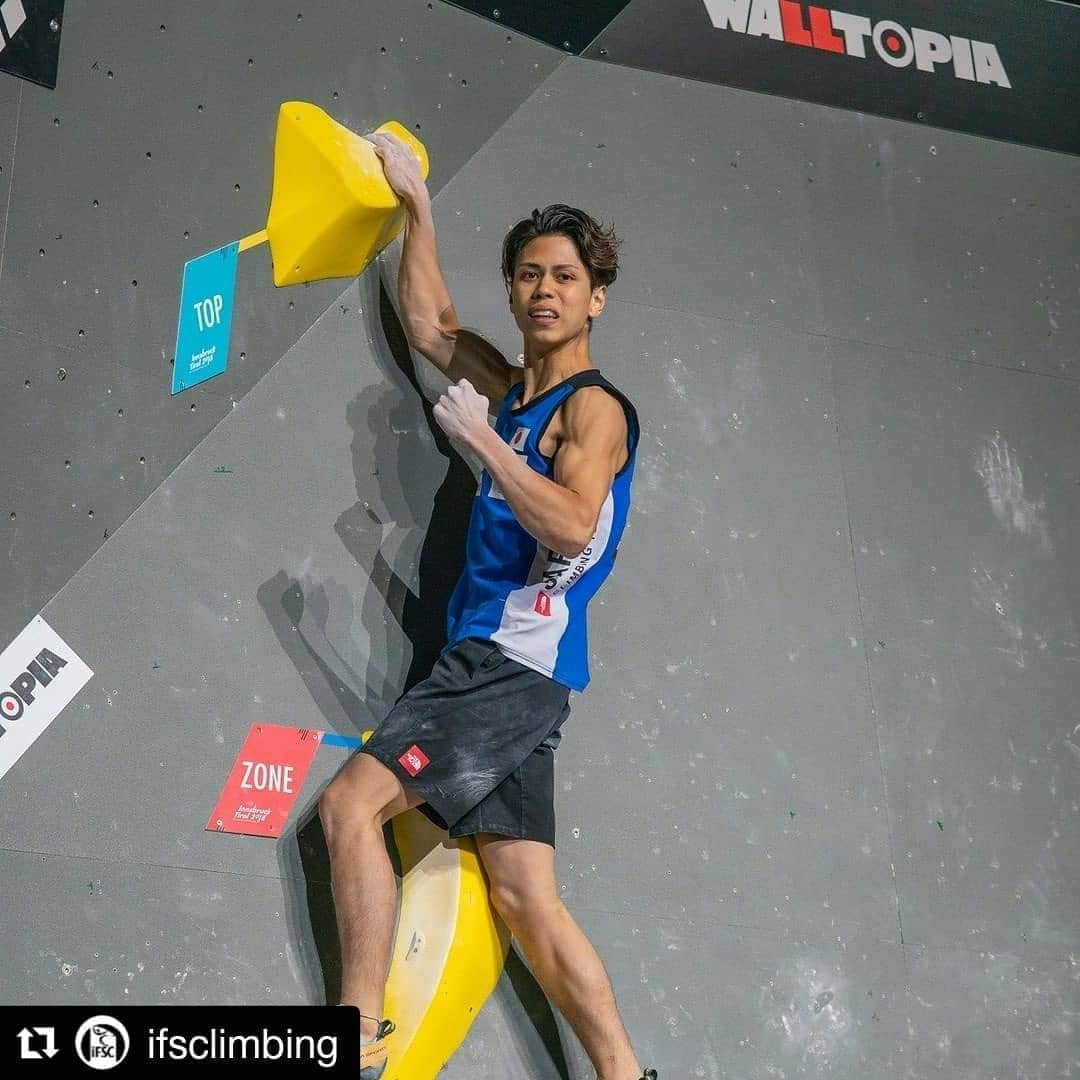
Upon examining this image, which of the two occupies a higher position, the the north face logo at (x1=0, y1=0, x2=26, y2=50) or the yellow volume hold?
the the north face logo at (x1=0, y1=0, x2=26, y2=50)

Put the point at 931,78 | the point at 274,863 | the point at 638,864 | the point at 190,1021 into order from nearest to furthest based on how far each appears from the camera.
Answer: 1. the point at 190,1021
2. the point at 274,863
3. the point at 638,864
4. the point at 931,78

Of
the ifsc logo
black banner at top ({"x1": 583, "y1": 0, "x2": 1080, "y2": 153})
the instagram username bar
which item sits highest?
black banner at top ({"x1": 583, "y1": 0, "x2": 1080, "y2": 153})

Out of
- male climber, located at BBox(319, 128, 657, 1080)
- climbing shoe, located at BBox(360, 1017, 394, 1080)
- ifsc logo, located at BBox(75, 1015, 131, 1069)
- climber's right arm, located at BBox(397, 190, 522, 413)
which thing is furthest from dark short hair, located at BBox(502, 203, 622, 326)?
ifsc logo, located at BBox(75, 1015, 131, 1069)

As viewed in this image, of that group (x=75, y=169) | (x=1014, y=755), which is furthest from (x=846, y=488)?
(x=75, y=169)

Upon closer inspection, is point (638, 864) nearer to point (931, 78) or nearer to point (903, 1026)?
point (903, 1026)

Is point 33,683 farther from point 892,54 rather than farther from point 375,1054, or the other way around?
point 892,54

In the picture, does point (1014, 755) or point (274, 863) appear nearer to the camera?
point (274, 863)

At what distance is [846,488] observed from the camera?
3.23m

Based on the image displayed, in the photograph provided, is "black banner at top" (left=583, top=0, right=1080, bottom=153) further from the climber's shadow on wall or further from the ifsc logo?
the ifsc logo

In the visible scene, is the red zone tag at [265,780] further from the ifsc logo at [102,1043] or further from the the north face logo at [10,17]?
the the north face logo at [10,17]

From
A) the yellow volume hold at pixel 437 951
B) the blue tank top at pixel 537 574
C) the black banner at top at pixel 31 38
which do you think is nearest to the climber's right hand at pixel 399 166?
the blue tank top at pixel 537 574

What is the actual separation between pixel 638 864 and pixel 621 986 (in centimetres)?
21

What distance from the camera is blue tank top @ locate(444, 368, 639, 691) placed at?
102 inches

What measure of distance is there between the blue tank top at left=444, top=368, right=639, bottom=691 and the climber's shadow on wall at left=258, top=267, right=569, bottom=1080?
0.18m
